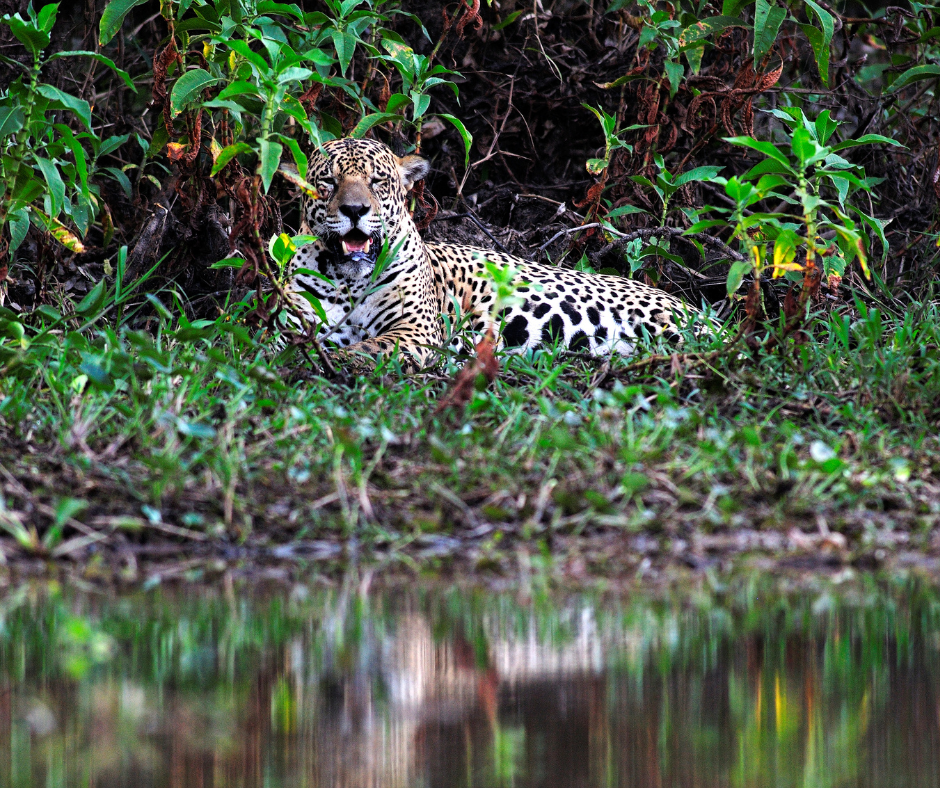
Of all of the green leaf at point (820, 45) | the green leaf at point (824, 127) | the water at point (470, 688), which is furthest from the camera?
the green leaf at point (820, 45)

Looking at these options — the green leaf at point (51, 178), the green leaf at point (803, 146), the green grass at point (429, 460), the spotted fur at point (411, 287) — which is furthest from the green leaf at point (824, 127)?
the green leaf at point (51, 178)

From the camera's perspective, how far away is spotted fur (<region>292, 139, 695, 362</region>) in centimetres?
605

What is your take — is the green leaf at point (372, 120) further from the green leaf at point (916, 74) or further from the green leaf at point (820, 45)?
the green leaf at point (916, 74)

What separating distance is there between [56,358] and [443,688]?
9.56 feet

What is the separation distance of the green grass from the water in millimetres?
462

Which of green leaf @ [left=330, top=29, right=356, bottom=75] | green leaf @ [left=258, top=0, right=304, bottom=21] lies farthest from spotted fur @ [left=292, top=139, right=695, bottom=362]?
green leaf @ [left=258, top=0, right=304, bottom=21]

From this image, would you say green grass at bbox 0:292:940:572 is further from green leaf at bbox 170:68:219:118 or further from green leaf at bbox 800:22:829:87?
green leaf at bbox 800:22:829:87

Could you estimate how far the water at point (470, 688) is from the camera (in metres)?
1.81

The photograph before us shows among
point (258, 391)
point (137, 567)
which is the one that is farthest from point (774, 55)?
point (137, 567)

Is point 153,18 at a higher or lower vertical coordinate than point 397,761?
higher

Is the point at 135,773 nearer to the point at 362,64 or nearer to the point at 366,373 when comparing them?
the point at 366,373

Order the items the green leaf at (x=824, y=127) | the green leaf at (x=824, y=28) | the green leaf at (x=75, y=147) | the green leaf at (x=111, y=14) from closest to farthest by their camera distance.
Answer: the green leaf at (x=75, y=147) < the green leaf at (x=111, y=14) < the green leaf at (x=824, y=127) < the green leaf at (x=824, y=28)

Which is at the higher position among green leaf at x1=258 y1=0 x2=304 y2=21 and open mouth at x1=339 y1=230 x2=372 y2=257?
green leaf at x1=258 y1=0 x2=304 y2=21

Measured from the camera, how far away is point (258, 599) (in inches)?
106
